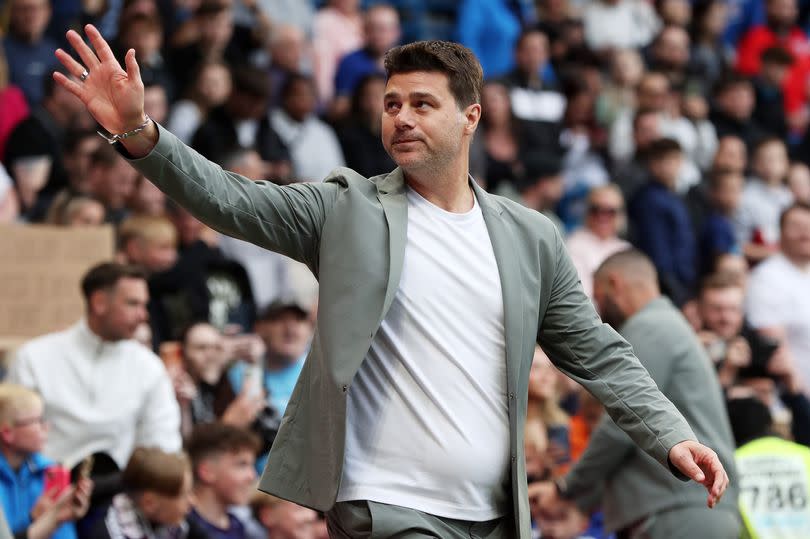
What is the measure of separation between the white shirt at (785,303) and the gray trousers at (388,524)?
23.8 feet

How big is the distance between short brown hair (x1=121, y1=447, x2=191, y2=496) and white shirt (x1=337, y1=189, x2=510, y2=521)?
284 centimetres

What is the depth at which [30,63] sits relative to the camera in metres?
10.6

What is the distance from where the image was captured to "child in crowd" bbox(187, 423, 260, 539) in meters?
7.56

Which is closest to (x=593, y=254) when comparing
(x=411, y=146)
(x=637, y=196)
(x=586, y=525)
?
(x=637, y=196)

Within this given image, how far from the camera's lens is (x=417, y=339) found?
4.28 metres

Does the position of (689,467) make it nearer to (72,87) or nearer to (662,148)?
(72,87)

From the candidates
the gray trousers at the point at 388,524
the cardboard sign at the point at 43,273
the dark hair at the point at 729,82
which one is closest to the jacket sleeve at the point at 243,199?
the gray trousers at the point at 388,524

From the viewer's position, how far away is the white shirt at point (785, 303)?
441 inches

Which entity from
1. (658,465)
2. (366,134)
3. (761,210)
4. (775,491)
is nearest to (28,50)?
(366,134)

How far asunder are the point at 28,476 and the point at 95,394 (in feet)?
2.61

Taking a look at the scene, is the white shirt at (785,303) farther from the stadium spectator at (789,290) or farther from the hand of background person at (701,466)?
the hand of background person at (701,466)

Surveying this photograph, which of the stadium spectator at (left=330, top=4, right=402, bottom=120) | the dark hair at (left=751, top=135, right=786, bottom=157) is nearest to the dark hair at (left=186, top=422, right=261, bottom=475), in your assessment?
the stadium spectator at (left=330, top=4, right=402, bottom=120)

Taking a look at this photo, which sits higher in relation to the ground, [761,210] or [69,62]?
[69,62]

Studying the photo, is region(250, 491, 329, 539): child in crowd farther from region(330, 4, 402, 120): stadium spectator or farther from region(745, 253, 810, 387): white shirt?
region(330, 4, 402, 120): stadium spectator
